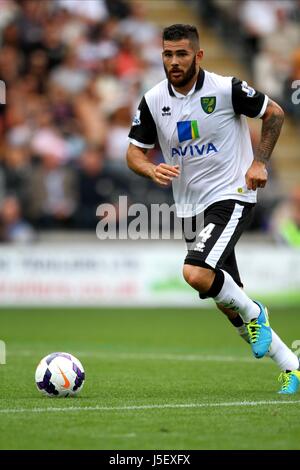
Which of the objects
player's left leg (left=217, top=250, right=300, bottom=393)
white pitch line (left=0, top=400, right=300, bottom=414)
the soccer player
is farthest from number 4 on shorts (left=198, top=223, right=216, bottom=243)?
white pitch line (left=0, top=400, right=300, bottom=414)

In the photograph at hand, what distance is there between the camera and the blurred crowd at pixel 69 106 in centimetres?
1931

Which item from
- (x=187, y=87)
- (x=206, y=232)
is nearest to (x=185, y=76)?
(x=187, y=87)

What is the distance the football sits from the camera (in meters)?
8.56

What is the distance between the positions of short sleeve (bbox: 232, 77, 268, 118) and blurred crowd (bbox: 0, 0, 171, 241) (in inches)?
396

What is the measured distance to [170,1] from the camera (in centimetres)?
2636

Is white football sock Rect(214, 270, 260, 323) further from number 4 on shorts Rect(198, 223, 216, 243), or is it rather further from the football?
the football

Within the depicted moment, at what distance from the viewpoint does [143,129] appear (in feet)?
30.3

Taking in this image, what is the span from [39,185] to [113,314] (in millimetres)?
2643

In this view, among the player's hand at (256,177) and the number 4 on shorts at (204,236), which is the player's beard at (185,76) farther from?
the number 4 on shorts at (204,236)

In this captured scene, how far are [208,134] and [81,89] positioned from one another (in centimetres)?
1313

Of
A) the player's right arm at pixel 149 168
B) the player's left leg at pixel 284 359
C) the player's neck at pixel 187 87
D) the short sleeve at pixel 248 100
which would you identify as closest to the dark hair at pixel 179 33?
the player's neck at pixel 187 87

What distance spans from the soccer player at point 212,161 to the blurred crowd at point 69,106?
981 centimetres

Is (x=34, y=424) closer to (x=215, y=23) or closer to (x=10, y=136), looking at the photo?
(x=10, y=136)

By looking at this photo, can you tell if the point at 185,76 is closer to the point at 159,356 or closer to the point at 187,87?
the point at 187,87
